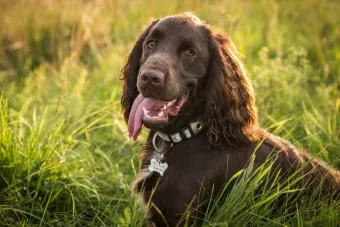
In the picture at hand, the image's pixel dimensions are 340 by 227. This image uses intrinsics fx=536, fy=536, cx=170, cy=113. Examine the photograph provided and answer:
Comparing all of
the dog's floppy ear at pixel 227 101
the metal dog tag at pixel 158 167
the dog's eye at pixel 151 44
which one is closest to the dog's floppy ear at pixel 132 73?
the dog's eye at pixel 151 44

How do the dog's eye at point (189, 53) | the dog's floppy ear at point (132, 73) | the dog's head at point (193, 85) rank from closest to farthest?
1. the dog's head at point (193, 85)
2. the dog's eye at point (189, 53)
3. the dog's floppy ear at point (132, 73)

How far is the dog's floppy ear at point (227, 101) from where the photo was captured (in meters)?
3.47

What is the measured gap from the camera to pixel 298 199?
3463mm

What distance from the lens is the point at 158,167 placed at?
3.44 m

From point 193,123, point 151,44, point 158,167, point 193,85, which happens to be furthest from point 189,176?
point 151,44

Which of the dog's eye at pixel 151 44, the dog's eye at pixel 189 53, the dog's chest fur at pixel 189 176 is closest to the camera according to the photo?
the dog's chest fur at pixel 189 176

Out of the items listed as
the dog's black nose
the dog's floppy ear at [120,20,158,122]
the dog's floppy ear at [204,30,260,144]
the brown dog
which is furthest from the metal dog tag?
the dog's floppy ear at [120,20,158,122]

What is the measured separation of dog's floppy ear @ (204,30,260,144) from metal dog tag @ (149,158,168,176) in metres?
0.34

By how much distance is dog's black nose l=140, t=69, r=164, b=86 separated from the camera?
3.27 m

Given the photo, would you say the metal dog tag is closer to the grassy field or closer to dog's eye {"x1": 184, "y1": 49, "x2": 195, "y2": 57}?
the grassy field

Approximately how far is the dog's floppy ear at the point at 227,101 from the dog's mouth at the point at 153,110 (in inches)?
8.0

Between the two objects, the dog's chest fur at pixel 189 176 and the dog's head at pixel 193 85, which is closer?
the dog's chest fur at pixel 189 176

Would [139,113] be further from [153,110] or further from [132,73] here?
[132,73]

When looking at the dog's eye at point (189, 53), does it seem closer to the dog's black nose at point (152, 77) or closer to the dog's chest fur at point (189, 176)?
the dog's black nose at point (152, 77)
